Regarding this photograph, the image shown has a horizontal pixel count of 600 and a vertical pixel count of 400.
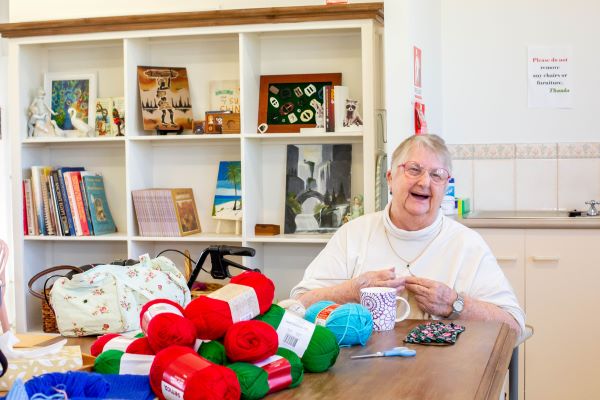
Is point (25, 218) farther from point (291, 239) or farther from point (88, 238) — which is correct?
point (291, 239)

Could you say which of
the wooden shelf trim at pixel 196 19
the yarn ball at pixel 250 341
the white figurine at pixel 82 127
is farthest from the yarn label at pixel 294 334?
the white figurine at pixel 82 127

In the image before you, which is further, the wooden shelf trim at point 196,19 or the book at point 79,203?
the book at point 79,203

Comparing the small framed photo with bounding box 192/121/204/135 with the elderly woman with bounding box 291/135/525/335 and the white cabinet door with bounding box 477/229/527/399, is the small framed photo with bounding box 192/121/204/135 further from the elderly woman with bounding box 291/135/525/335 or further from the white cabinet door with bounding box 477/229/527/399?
the elderly woman with bounding box 291/135/525/335

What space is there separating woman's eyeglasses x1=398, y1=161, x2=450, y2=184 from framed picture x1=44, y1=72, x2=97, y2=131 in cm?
221

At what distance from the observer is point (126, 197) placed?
A: 13.9 feet

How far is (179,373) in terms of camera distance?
4.36 ft

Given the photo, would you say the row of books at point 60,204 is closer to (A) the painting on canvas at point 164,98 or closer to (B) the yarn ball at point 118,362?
(A) the painting on canvas at point 164,98

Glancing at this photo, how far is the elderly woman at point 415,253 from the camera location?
245 cm

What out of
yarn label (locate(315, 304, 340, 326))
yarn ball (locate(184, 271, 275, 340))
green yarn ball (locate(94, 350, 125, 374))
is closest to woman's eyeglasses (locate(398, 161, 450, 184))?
yarn label (locate(315, 304, 340, 326))

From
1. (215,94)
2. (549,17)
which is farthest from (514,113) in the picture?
(215,94)

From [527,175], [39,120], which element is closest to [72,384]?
[39,120]

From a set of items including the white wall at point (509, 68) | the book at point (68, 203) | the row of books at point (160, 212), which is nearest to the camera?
the row of books at point (160, 212)

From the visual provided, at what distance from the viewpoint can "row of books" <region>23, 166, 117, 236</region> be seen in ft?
13.9

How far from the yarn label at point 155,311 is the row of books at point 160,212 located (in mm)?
2578
